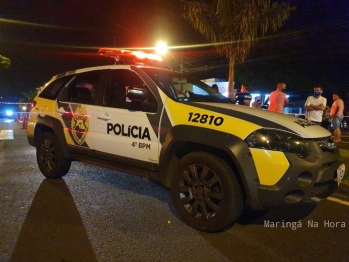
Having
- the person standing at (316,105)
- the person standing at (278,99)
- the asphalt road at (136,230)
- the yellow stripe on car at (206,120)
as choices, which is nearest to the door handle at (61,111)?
the asphalt road at (136,230)

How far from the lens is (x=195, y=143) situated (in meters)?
3.78

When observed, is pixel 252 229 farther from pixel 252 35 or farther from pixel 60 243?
pixel 252 35

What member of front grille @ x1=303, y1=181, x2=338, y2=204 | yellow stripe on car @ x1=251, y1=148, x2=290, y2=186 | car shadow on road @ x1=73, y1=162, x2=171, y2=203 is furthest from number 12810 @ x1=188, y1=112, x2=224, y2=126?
car shadow on road @ x1=73, y1=162, x2=171, y2=203

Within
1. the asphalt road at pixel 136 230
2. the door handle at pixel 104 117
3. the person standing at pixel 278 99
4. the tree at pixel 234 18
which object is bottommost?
the asphalt road at pixel 136 230

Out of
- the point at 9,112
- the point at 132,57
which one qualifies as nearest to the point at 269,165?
the point at 132,57

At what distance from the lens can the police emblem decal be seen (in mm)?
4906

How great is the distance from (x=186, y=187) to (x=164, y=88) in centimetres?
122

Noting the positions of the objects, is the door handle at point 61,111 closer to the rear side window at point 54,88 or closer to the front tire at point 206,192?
the rear side window at point 54,88

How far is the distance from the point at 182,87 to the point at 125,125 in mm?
938

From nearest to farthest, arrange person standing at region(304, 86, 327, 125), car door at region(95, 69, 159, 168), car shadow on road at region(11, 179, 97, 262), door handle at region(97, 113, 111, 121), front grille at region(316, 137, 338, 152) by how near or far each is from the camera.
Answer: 1. car shadow on road at region(11, 179, 97, 262)
2. front grille at region(316, 137, 338, 152)
3. car door at region(95, 69, 159, 168)
4. door handle at region(97, 113, 111, 121)
5. person standing at region(304, 86, 327, 125)

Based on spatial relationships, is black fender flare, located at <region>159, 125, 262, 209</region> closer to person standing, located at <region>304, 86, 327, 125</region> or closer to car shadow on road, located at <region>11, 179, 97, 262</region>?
car shadow on road, located at <region>11, 179, 97, 262</region>

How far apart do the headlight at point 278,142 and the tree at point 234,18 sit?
6.91 meters

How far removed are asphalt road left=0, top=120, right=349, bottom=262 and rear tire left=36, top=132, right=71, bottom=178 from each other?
338 mm

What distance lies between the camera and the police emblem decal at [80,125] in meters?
4.91
